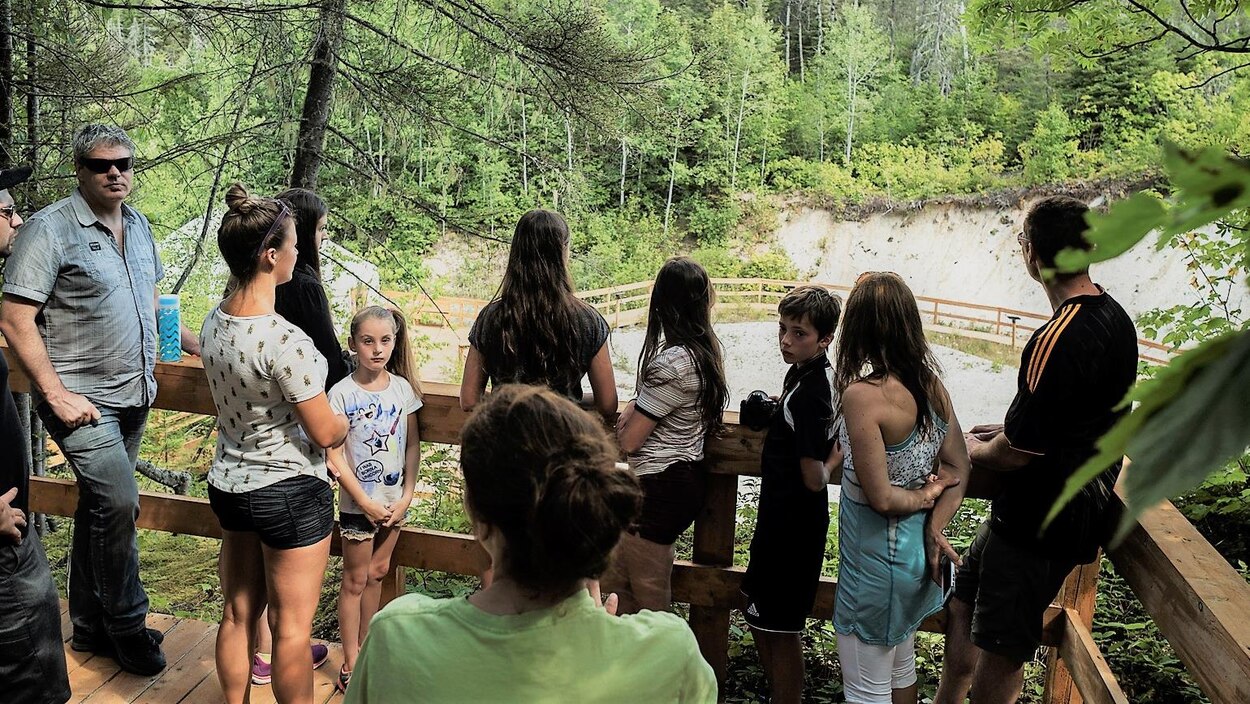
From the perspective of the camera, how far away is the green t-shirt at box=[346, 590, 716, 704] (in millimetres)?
1069

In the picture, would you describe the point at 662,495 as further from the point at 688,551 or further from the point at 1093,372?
the point at 688,551

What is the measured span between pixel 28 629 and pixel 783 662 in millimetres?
1507

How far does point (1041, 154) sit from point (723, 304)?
10.3 metres

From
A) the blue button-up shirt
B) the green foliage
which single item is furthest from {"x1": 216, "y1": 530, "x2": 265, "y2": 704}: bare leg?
the green foliage

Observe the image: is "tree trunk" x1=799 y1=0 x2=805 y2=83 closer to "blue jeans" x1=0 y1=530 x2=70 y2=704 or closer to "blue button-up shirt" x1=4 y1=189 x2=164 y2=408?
"blue button-up shirt" x1=4 y1=189 x2=164 y2=408

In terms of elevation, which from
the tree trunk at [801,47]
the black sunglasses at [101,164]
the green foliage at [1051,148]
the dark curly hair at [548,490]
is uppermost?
the tree trunk at [801,47]

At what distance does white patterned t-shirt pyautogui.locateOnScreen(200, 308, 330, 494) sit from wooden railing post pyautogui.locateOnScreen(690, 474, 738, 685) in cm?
90

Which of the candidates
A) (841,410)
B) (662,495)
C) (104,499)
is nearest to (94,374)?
(104,499)

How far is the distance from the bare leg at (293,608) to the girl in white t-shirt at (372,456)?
0.21 m

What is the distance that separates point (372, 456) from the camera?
95.9 inches

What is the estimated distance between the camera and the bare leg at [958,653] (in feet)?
7.48

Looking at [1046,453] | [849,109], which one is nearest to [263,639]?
[1046,453]

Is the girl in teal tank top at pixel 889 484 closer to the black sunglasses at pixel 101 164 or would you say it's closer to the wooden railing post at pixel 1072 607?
the wooden railing post at pixel 1072 607

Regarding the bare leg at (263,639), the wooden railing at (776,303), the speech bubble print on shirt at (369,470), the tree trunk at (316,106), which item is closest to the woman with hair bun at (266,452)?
the speech bubble print on shirt at (369,470)
